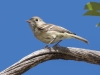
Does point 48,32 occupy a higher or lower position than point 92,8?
higher

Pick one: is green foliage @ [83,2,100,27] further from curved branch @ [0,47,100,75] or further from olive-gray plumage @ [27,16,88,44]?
olive-gray plumage @ [27,16,88,44]

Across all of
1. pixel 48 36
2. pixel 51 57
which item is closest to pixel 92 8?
pixel 51 57

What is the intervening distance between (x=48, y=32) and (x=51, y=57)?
2.40 feet

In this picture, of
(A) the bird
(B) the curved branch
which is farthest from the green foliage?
(A) the bird

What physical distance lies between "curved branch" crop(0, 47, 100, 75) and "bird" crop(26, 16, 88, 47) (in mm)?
410

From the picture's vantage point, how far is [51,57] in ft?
4.34

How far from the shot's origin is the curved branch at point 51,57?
1.22 m

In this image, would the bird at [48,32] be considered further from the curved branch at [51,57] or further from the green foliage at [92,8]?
the green foliage at [92,8]

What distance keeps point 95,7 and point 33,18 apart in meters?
1.49

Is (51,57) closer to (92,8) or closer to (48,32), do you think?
(92,8)

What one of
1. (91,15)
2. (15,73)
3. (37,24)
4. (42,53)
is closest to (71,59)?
(42,53)

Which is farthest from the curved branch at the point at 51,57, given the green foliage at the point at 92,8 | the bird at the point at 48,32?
the green foliage at the point at 92,8

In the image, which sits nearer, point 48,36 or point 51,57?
point 51,57

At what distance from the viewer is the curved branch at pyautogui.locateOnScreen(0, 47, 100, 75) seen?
122 centimetres
